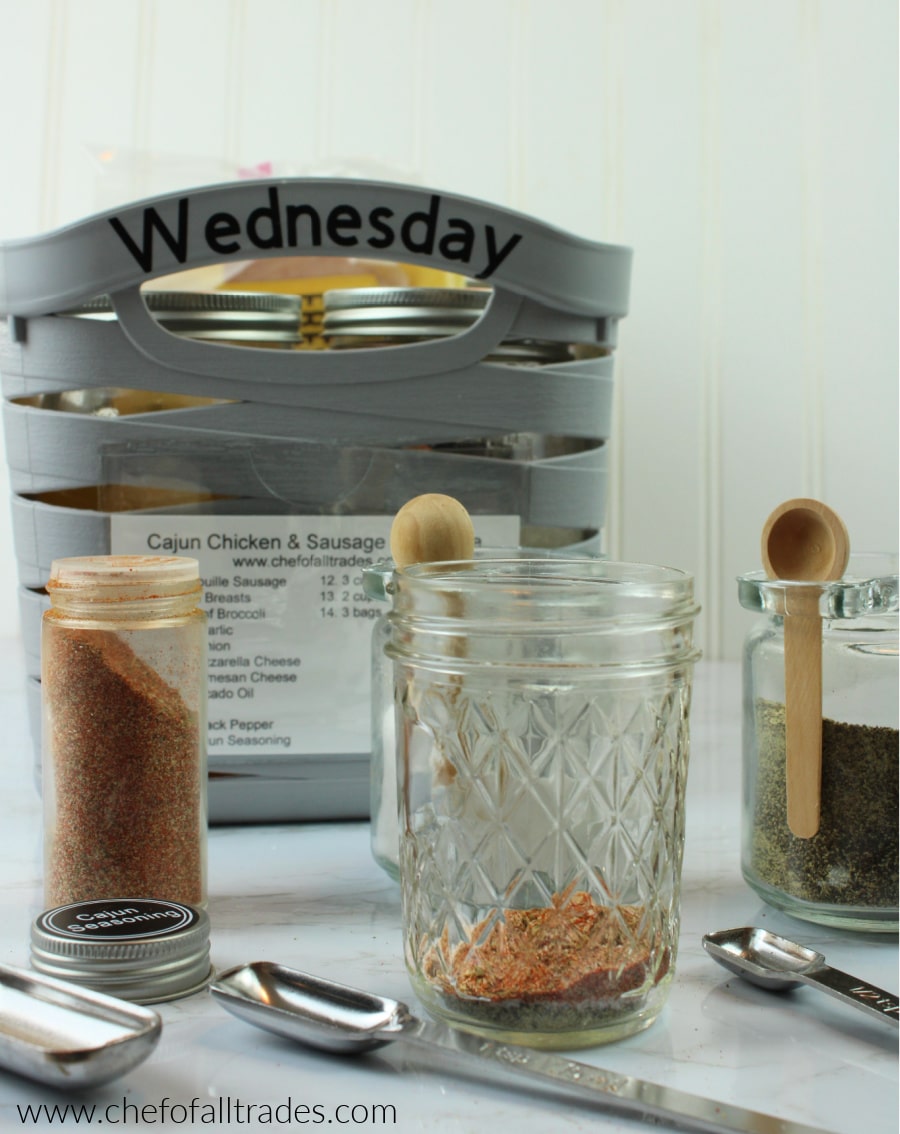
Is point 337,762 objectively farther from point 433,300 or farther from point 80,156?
point 80,156

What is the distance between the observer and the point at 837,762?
466 millimetres

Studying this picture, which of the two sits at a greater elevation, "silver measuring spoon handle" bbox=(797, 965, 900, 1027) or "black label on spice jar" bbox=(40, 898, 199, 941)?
"black label on spice jar" bbox=(40, 898, 199, 941)

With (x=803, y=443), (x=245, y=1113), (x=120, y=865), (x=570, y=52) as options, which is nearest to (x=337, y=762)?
(x=120, y=865)

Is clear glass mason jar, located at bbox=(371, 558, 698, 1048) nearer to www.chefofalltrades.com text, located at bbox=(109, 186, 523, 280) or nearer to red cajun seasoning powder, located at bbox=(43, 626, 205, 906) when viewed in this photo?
red cajun seasoning powder, located at bbox=(43, 626, 205, 906)

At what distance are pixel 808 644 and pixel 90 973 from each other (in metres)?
0.30

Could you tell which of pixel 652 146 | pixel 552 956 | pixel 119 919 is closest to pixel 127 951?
pixel 119 919

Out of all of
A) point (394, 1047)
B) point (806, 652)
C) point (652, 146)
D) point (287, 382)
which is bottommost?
point (394, 1047)

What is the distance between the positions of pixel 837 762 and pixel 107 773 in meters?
0.29

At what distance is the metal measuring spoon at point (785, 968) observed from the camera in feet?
1.28

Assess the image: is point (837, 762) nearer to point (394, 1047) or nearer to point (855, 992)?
point (855, 992)

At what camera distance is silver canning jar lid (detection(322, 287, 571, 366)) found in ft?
1.99

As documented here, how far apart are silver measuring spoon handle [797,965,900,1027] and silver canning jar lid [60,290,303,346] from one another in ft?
1.32

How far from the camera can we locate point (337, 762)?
63cm

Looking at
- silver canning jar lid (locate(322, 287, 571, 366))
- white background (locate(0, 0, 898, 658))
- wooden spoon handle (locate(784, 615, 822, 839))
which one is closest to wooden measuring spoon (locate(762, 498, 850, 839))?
wooden spoon handle (locate(784, 615, 822, 839))
